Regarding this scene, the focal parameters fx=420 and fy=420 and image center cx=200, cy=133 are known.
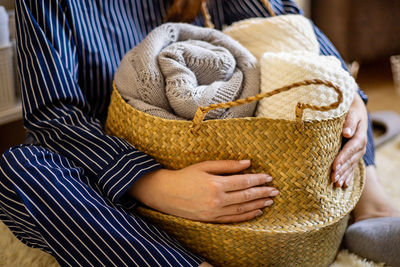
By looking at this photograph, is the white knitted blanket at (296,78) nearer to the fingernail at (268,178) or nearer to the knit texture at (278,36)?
the knit texture at (278,36)

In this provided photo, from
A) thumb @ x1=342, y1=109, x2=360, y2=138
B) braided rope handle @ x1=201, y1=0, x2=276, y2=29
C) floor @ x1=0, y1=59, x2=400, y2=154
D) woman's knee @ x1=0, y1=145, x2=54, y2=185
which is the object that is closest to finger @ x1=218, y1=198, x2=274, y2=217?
thumb @ x1=342, y1=109, x2=360, y2=138

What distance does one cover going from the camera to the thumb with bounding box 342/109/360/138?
76cm

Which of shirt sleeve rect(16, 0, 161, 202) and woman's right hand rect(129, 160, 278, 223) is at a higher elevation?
shirt sleeve rect(16, 0, 161, 202)

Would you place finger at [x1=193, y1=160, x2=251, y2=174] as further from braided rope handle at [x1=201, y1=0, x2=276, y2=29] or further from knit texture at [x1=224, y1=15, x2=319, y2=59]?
braided rope handle at [x1=201, y1=0, x2=276, y2=29]

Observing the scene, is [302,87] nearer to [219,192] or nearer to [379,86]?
[219,192]

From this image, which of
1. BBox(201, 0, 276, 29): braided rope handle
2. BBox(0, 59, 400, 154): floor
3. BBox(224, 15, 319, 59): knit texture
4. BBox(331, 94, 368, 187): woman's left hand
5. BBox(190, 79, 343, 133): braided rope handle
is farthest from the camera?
BBox(0, 59, 400, 154): floor

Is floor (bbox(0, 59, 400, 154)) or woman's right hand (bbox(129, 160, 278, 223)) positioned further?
floor (bbox(0, 59, 400, 154))

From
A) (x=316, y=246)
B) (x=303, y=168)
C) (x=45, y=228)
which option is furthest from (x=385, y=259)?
(x=45, y=228)

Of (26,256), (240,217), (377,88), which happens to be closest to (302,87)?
(240,217)

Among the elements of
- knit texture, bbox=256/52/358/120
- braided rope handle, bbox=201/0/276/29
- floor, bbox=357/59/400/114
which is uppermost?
braided rope handle, bbox=201/0/276/29

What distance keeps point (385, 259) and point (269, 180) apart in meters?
0.31

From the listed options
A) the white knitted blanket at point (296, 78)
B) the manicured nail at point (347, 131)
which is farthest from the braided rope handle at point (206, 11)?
the manicured nail at point (347, 131)

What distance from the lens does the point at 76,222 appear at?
0.67 meters

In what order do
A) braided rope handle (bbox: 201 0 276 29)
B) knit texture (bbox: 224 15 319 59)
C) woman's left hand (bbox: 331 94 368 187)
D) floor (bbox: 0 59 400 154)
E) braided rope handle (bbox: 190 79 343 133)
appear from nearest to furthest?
braided rope handle (bbox: 190 79 343 133), woman's left hand (bbox: 331 94 368 187), knit texture (bbox: 224 15 319 59), braided rope handle (bbox: 201 0 276 29), floor (bbox: 0 59 400 154)
